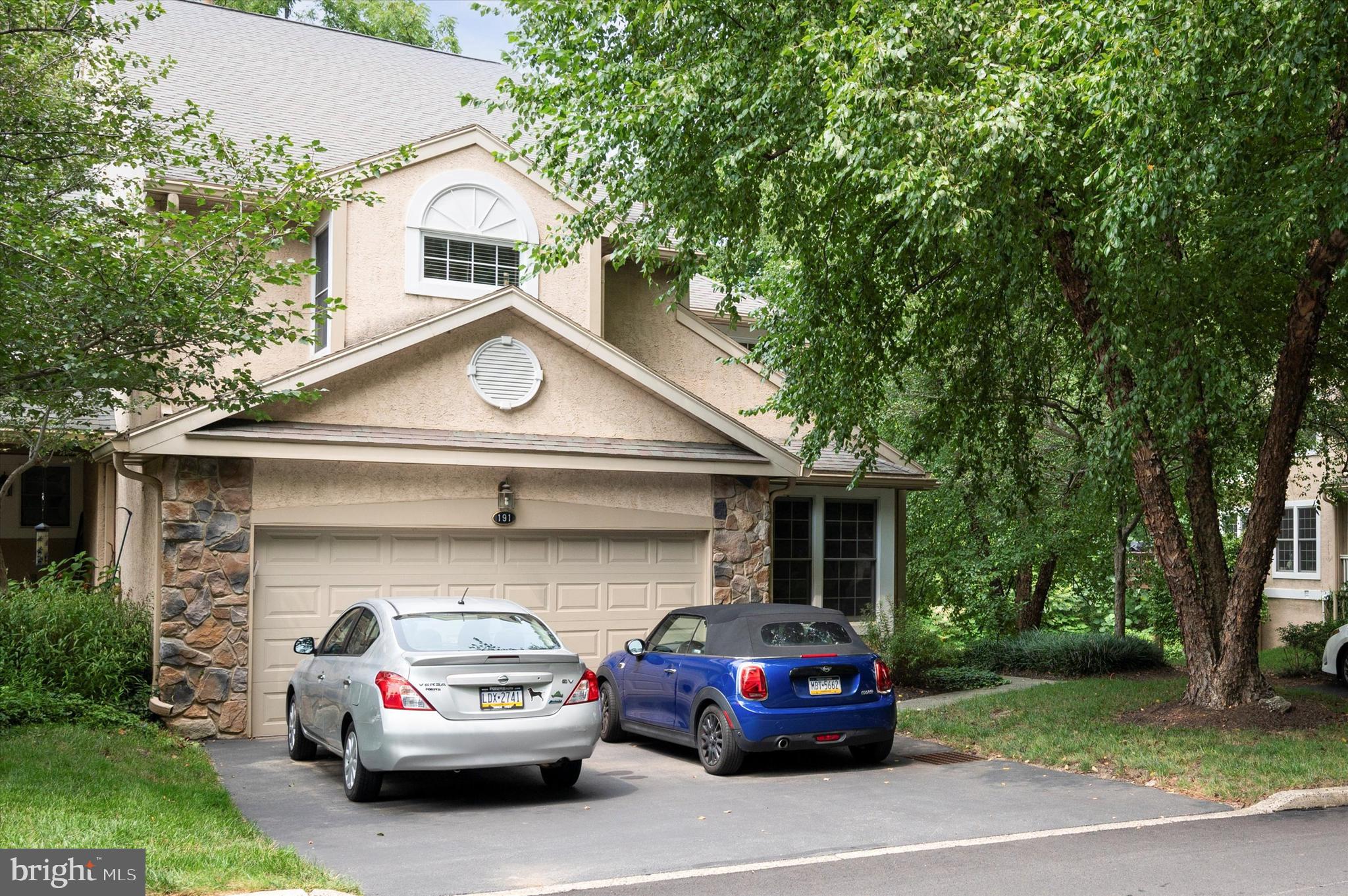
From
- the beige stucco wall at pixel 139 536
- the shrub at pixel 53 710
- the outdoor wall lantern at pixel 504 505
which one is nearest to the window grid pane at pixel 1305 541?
the outdoor wall lantern at pixel 504 505

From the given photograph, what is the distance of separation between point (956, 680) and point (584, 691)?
8759mm

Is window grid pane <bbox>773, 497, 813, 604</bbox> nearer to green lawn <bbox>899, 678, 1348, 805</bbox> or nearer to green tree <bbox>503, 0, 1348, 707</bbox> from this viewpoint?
green tree <bbox>503, 0, 1348, 707</bbox>

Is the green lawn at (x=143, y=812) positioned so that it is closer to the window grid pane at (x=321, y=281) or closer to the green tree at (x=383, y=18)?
the window grid pane at (x=321, y=281)

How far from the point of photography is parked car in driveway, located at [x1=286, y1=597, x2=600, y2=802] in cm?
864

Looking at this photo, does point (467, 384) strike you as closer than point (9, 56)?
No

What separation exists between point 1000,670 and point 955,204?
11300mm

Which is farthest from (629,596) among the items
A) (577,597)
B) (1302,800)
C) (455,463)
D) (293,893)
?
(293,893)

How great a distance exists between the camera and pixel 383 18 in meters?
31.7

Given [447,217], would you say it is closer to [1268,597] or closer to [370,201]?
[370,201]

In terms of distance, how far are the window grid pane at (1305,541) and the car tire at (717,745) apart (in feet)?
63.0

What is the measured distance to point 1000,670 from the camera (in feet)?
61.6

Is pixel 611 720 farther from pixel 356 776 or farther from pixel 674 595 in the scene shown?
pixel 356 776

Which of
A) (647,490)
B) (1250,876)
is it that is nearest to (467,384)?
(647,490)

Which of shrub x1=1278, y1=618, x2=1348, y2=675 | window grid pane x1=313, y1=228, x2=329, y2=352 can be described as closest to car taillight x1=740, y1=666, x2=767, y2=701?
window grid pane x1=313, y1=228, x2=329, y2=352
